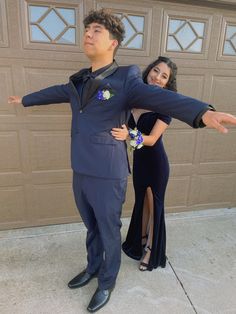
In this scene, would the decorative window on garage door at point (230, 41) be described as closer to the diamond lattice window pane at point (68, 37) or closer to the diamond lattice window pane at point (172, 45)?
the diamond lattice window pane at point (172, 45)

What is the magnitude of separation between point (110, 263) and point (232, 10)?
2.52 m

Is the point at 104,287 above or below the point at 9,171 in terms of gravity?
below

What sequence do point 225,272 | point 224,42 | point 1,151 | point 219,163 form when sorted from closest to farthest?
point 225,272 → point 1,151 → point 224,42 → point 219,163

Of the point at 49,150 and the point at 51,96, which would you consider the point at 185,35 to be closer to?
the point at 51,96

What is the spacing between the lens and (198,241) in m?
2.71

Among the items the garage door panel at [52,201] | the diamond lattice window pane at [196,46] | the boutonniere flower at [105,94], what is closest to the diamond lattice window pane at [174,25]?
the diamond lattice window pane at [196,46]

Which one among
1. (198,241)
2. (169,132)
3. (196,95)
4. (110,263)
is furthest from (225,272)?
(196,95)

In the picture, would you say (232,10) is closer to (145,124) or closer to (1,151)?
(145,124)

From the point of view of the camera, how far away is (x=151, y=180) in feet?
7.16

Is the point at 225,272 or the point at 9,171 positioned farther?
the point at 9,171

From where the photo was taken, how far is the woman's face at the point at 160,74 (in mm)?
1993

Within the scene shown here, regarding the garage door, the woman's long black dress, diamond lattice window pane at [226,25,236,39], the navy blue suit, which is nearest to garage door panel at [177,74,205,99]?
the garage door

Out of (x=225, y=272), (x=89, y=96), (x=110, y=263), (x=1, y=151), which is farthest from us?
(x=1, y=151)

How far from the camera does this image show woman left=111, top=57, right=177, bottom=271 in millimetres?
2000
